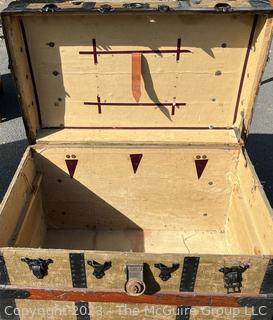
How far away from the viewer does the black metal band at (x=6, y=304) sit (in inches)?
85.0

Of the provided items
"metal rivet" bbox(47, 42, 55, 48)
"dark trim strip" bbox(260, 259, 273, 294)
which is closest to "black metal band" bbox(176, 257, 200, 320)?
"dark trim strip" bbox(260, 259, 273, 294)

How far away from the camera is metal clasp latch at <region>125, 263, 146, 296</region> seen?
81.8 inches

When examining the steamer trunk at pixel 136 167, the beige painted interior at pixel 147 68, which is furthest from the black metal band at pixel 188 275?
the beige painted interior at pixel 147 68

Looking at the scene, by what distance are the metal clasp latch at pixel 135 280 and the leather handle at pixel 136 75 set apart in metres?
1.39

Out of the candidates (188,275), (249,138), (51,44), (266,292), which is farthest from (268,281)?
(249,138)

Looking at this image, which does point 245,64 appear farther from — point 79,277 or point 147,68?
point 79,277

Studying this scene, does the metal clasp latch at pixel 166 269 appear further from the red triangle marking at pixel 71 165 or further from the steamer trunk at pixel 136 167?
the red triangle marking at pixel 71 165

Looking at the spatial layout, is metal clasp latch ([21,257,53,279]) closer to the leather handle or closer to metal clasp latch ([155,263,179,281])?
metal clasp latch ([155,263,179,281])

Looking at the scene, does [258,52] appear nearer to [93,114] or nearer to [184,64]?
[184,64]

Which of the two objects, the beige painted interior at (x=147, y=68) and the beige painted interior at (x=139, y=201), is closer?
the beige painted interior at (x=147, y=68)

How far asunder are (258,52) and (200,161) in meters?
0.99

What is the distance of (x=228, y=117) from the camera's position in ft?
10.1

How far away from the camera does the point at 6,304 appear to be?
2336mm

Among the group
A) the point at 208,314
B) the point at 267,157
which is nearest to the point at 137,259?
the point at 208,314
